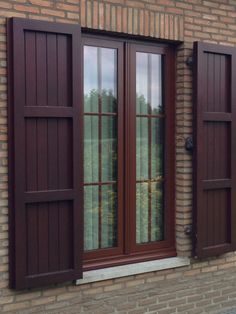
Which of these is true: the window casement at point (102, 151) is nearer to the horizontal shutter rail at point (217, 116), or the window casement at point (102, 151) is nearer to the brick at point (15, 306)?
the horizontal shutter rail at point (217, 116)

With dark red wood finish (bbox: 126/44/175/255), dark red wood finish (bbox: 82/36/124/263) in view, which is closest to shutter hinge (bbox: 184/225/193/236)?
dark red wood finish (bbox: 126/44/175/255)

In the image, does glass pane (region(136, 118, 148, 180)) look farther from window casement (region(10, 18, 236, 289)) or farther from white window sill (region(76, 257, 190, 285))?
white window sill (region(76, 257, 190, 285))

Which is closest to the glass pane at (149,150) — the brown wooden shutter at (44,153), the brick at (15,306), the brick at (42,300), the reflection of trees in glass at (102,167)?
the reflection of trees in glass at (102,167)

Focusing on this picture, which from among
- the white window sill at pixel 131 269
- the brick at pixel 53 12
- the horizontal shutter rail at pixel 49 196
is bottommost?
the white window sill at pixel 131 269

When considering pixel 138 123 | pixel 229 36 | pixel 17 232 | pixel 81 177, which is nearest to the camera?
pixel 17 232

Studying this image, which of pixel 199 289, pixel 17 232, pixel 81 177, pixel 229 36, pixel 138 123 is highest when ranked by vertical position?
pixel 229 36

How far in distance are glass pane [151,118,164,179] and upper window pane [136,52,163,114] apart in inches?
4.8

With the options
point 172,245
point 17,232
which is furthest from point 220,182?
point 17,232

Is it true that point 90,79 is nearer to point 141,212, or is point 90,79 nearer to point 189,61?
point 189,61

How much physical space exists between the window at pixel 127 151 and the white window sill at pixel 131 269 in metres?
0.07

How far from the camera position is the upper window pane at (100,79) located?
15.4 feet

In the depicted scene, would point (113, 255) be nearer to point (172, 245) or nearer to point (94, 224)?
point (94, 224)

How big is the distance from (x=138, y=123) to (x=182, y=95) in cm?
50

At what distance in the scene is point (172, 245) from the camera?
5.29 meters
